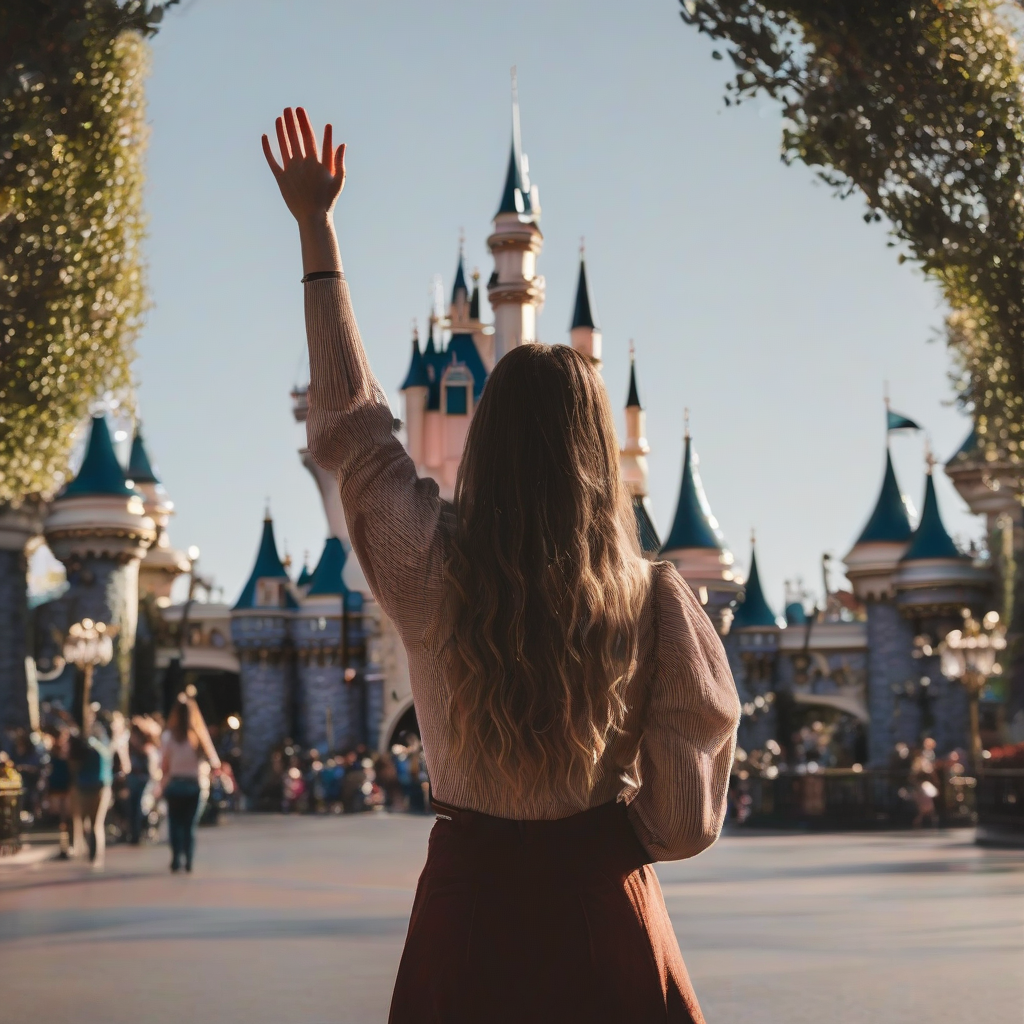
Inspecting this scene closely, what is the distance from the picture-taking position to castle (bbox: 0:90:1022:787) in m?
30.9

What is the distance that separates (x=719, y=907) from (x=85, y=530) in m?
22.8

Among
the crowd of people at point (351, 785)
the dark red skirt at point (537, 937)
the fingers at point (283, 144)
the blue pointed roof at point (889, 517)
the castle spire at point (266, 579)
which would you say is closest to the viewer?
the dark red skirt at point (537, 937)

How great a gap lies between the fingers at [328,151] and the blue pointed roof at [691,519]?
33997 millimetres

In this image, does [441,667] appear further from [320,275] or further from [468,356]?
[468,356]

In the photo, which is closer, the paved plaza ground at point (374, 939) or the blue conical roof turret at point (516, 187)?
the paved plaza ground at point (374, 939)

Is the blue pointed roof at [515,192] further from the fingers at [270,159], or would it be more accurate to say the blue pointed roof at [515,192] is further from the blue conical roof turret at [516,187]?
the fingers at [270,159]

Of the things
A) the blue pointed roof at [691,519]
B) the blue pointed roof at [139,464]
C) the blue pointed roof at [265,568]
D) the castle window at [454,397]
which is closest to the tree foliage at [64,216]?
the blue pointed roof at [691,519]

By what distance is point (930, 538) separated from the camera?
3362 cm

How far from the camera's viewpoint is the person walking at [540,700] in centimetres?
204

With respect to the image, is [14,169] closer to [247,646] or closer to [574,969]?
[574,969]

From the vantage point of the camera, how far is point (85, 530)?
30.7 m

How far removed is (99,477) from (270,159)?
98.2ft

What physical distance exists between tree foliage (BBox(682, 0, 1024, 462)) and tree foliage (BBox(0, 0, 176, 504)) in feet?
12.1

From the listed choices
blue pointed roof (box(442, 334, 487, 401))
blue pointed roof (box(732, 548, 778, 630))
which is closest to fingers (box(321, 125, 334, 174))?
blue pointed roof (box(732, 548, 778, 630))
